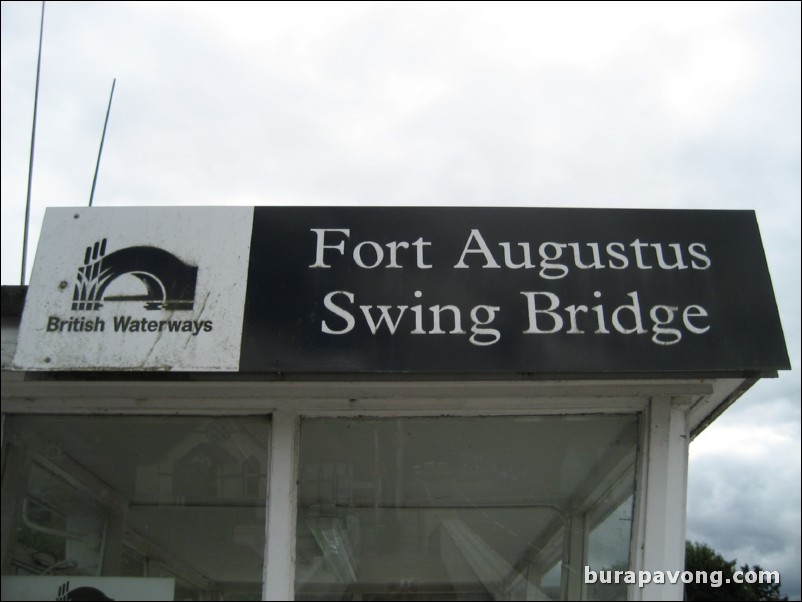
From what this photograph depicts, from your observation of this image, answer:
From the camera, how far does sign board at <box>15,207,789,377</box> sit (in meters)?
3.27

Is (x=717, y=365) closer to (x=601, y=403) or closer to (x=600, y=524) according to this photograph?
(x=601, y=403)

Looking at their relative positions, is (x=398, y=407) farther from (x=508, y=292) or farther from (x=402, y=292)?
(x=508, y=292)

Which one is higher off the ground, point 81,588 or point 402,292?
point 402,292

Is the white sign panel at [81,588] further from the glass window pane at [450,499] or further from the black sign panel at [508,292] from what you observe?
the black sign panel at [508,292]

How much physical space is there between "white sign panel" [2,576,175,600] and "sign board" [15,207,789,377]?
3.55ft

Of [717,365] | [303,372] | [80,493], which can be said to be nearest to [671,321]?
[717,365]

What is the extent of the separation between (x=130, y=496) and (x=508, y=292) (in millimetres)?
2383

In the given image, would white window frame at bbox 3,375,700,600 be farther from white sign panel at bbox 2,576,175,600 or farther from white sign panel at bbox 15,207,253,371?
white sign panel at bbox 2,576,175,600

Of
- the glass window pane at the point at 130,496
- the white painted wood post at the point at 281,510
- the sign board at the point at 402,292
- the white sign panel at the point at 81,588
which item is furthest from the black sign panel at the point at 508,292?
the white sign panel at the point at 81,588

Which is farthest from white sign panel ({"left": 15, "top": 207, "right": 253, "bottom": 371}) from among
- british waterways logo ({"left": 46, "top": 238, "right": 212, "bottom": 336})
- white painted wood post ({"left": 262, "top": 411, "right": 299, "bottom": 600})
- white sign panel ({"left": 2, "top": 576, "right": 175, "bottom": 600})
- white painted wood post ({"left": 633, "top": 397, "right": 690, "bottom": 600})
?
white painted wood post ({"left": 633, "top": 397, "right": 690, "bottom": 600})

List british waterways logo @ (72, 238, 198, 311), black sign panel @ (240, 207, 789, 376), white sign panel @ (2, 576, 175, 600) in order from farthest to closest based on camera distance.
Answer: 1. white sign panel @ (2, 576, 175, 600)
2. british waterways logo @ (72, 238, 198, 311)
3. black sign panel @ (240, 207, 789, 376)

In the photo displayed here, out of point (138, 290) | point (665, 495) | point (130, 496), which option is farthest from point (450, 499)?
point (138, 290)

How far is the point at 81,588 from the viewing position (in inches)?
141

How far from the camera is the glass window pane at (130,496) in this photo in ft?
12.0
